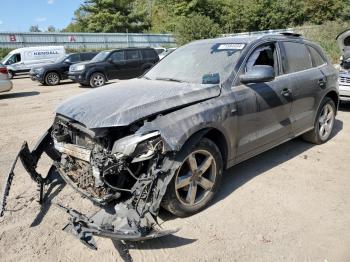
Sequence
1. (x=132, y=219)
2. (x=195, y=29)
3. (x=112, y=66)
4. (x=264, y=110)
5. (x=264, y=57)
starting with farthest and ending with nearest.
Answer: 1. (x=195, y=29)
2. (x=112, y=66)
3. (x=264, y=57)
4. (x=264, y=110)
5. (x=132, y=219)

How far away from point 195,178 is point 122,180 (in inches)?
31.4

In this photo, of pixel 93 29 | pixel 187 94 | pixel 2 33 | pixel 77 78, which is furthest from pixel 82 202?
pixel 93 29

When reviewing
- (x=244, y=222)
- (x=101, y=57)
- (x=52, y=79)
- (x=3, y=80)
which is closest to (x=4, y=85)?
(x=3, y=80)

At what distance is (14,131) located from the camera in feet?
25.6

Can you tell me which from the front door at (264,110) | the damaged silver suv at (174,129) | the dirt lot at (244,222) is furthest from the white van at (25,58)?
the front door at (264,110)

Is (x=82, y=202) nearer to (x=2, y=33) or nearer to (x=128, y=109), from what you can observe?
(x=128, y=109)

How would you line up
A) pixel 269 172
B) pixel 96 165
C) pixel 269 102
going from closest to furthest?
1. pixel 96 165
2. pixel 269 102
3. pixel 269 172

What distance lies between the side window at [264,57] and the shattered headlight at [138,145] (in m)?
1.71

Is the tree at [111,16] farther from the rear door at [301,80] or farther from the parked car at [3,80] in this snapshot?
the rear door at [301,80]

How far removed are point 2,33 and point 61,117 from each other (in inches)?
1230

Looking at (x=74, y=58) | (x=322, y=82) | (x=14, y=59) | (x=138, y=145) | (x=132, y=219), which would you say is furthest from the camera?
(x=14, y=59)

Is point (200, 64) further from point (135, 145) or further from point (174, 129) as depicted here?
point (135, 145)

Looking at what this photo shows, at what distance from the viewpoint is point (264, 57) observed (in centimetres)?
466

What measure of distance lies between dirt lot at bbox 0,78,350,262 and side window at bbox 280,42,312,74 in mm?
1392
